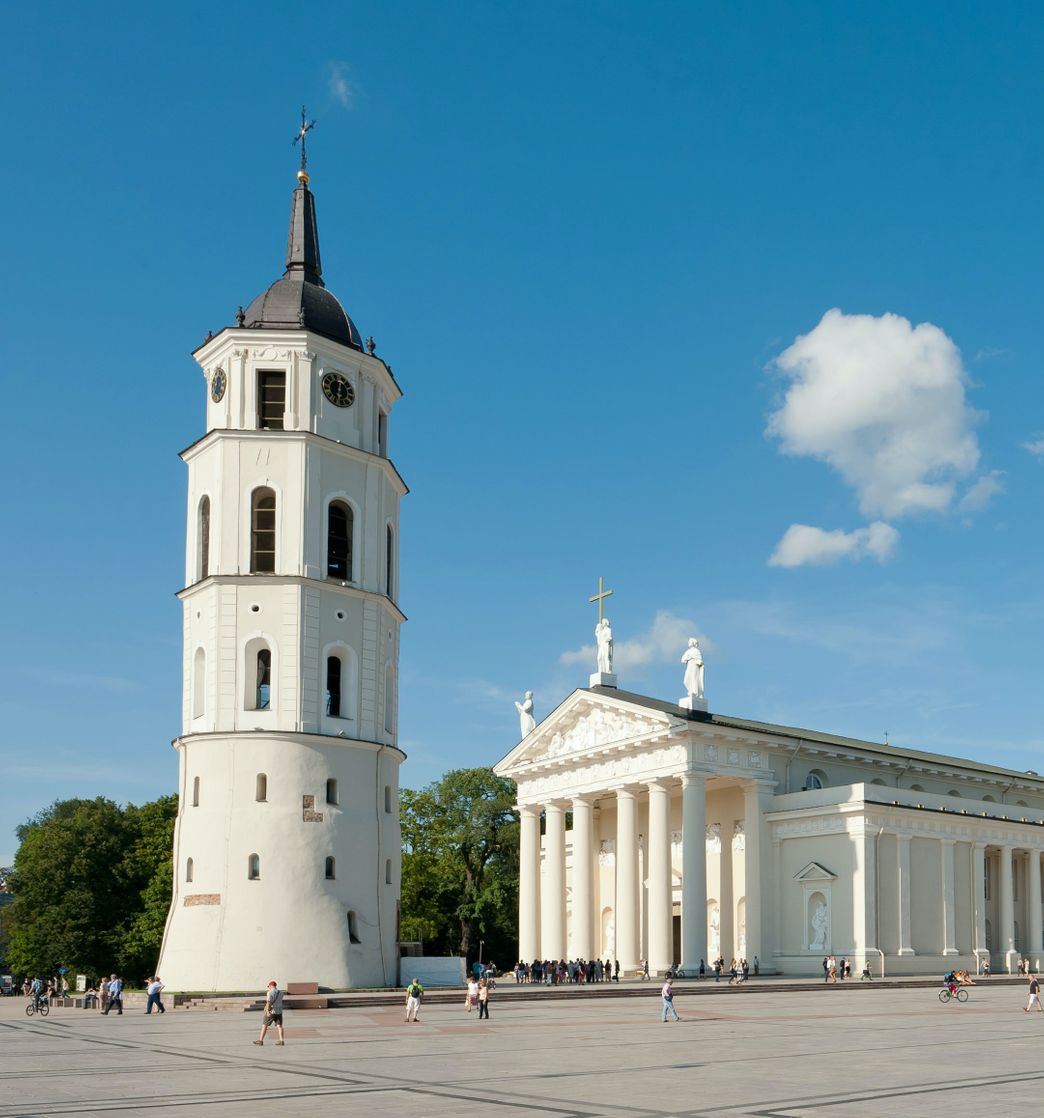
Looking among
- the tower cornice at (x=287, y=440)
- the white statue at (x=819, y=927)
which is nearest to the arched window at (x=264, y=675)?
the tower cornice at (x=287, y=440)

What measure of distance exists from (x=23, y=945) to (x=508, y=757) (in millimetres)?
31571

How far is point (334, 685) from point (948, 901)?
30.1m

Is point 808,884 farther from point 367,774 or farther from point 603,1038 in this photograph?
point 603,1038

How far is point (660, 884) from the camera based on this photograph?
5941 centimetres

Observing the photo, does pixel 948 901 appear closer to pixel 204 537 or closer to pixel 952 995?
pixel 952 995

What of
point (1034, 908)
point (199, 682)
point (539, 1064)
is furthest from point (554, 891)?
point (539, 1064)

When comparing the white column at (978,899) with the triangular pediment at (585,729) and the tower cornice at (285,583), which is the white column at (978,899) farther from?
the tower cornice at (285,583)

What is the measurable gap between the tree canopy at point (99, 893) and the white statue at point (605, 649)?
2554cm

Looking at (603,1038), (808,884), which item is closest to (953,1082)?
(603,1038)

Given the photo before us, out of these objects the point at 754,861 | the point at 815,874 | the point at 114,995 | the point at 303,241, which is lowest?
the point at 114,995

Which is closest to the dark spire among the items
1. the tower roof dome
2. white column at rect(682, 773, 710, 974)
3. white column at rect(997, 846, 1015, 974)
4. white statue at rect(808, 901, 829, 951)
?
the tower roof dome

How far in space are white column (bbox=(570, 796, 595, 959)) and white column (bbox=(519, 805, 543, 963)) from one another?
3.63 m

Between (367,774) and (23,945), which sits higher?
(367,774)

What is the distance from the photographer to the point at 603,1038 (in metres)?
28.8
